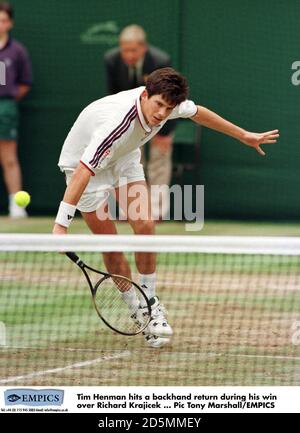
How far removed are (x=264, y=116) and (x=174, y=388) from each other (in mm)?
6846

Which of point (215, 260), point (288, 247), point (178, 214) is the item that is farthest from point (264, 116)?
point (288, 247)

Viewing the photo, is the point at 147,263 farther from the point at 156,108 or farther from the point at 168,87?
the point at 168,87

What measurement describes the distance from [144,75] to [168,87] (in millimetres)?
5550

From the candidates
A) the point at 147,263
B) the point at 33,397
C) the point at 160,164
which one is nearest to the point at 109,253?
the point at 147,263

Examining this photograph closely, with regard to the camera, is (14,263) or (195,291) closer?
(195,291)

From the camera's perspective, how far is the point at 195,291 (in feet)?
27.1

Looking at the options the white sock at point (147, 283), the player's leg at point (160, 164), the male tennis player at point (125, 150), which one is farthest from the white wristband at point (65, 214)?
the player's leg at point (160, 164)

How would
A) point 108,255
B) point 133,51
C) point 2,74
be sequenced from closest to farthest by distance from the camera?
point 108,255 → point 133,51 → point 2,74

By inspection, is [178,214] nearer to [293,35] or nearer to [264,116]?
[264,116]

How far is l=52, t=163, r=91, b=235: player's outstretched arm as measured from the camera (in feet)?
19.8

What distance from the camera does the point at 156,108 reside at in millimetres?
6145
